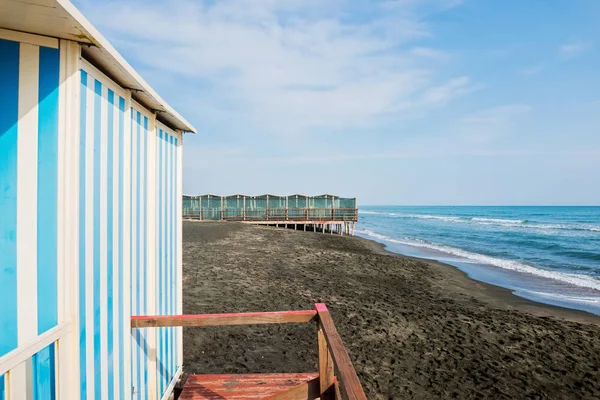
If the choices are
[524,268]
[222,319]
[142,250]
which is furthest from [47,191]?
[524,268]

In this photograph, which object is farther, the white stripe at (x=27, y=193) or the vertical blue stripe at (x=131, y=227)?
the vertical blue stripe at (x=131, y=227)

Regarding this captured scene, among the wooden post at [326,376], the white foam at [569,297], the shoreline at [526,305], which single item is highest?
the wooden post at [326,376]

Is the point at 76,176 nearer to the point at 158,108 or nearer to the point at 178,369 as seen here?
the point at 158,108

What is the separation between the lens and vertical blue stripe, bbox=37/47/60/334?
1892mm

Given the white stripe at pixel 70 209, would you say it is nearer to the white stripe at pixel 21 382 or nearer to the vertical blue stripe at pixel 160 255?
the white stripe at pixel 21 382

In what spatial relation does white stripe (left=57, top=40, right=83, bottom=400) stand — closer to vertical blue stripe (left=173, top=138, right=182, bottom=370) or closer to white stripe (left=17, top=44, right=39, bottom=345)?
white stripe (left=17, top=44, right=39, bottom=345)

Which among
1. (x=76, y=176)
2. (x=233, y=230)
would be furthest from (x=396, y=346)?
(x=233, y=230)

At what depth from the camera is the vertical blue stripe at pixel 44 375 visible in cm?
188

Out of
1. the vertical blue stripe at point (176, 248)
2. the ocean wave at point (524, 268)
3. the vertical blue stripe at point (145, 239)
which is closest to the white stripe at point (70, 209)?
the vertical blue stripe at point (145, 239)

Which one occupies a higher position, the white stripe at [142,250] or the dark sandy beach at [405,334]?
the white stripe at [142,250]

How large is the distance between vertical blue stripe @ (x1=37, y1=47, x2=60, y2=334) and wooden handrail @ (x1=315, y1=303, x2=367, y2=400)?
5.28ft

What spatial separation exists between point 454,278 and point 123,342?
14.5m

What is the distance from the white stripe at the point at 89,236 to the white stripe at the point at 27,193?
37cm

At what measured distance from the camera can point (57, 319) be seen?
1.99 meters
